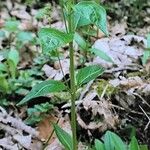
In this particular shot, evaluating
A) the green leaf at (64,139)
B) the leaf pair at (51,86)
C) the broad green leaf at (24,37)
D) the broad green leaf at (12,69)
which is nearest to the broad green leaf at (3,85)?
the broad green leaf at (12,69)

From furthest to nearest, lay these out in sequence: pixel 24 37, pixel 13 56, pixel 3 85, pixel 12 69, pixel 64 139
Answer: pixel 24 37 → pixel 13 56 → pixel 12 69 → pixel 3 85 → pixel 64 139

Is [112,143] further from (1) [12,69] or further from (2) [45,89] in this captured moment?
(1) [12,69]

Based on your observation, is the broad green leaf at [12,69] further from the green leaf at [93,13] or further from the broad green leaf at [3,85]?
the green leaf at [93,13]

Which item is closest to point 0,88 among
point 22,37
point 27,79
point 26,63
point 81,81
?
point 27,79

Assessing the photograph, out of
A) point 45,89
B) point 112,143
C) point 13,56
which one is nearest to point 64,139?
point 112,143

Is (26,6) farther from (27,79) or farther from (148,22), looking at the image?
(27,79)

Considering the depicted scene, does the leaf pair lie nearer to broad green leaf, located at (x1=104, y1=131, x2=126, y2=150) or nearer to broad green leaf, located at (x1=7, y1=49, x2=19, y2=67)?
broad green leaf, located at (x1=104, y1=131, x2=126, y2=150)

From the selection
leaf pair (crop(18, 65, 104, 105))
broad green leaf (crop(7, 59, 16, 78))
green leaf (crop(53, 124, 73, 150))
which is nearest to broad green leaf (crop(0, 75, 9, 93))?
broad green leaf (crop(7, 59, 16, 78))
